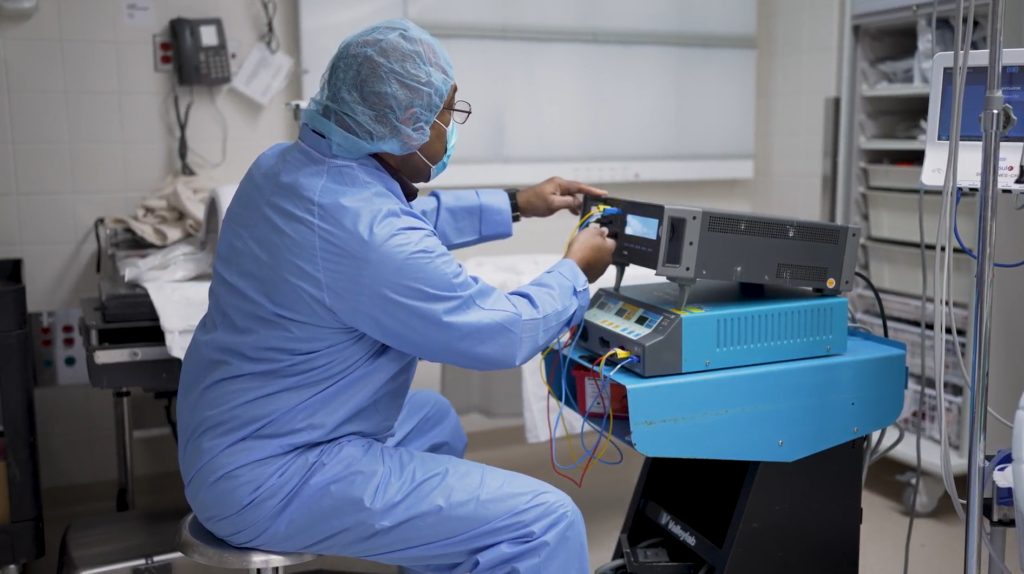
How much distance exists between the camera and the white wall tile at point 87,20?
277 centimetres

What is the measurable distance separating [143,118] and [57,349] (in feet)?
2.55

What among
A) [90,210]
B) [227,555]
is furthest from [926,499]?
[90,210]

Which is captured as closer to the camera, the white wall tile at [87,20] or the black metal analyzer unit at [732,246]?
the black metal analyzer unit at [732,246]

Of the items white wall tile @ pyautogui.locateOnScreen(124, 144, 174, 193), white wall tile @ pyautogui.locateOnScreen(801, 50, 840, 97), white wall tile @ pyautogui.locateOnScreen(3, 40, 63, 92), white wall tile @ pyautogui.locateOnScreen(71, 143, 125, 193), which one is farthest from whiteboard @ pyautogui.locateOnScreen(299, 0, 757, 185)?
white wall tile @ pyautogui.locateOnScreen(3, 40, 63, 92)

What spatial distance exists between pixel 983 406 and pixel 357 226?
108 cm

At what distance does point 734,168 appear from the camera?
368 centimetres

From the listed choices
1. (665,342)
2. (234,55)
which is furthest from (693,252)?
(234,55)

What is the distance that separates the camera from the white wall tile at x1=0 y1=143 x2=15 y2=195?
109 inches

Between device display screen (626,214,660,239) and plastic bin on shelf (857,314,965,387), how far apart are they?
4.33ft

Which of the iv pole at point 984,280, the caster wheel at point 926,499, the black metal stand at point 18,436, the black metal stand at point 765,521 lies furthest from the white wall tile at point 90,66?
the caster wheel at point 926,499

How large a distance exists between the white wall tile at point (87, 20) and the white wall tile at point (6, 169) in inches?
15.0

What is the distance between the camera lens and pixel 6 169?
2777 mm

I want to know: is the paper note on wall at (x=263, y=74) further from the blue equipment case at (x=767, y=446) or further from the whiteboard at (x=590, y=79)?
the blue equipment case at (x=767, y=446)

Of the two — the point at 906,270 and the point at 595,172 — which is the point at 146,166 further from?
the point at 906,270
